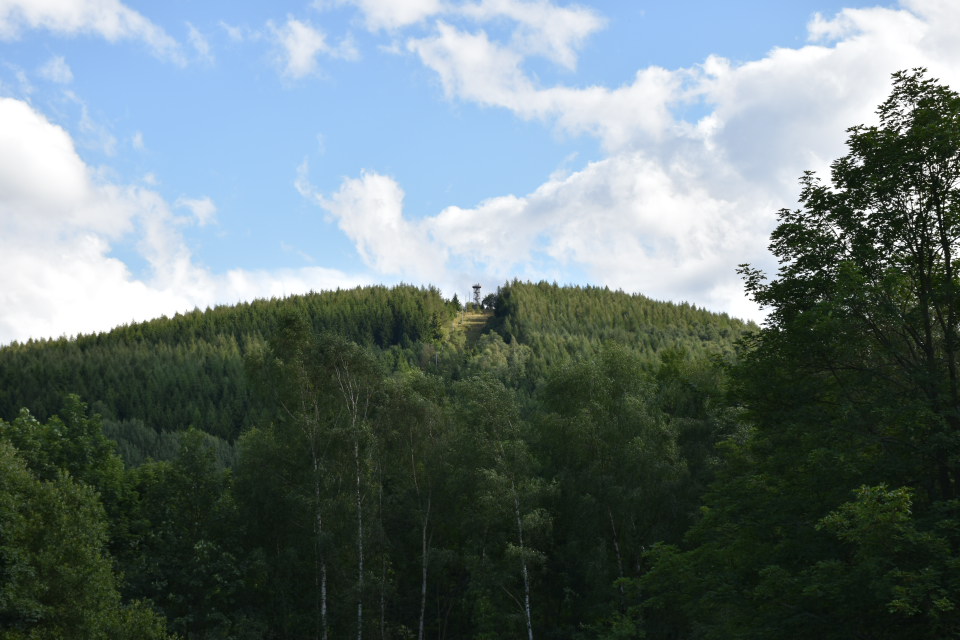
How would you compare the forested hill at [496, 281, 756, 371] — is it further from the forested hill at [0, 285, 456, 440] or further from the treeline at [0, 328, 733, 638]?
the treeline at [0, 328, 733, 638]

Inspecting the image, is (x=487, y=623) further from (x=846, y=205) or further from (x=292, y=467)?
(x=846, y=205)

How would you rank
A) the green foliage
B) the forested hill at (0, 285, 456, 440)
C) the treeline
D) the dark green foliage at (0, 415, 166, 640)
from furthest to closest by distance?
the green foliage < the forested hill at (0, 285, 456, 440) < the treeline < the dark green foliage at (0, 415, 166, 640)

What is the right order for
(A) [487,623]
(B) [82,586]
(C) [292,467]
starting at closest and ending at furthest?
(B) [82,586]
(A) [487,623]
(C) [292,467]

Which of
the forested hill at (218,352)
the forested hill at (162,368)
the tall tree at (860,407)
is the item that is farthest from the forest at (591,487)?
the forested hill at (162,368)

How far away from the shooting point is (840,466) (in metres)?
16.3

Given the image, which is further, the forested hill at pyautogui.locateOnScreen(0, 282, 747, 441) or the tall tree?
the forested hill at pyautogui.locateOnScreen(0, 282, 747, 441)

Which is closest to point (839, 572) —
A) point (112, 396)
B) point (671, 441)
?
point (671, 441)

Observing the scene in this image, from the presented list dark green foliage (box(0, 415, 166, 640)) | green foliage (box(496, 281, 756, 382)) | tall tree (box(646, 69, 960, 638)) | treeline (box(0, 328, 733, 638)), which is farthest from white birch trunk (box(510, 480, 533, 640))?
green foliage (box(496, 281, 756, 382))

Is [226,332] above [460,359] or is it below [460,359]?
above

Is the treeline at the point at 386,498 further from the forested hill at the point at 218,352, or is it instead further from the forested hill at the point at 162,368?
the forested hill at the point at 162,368

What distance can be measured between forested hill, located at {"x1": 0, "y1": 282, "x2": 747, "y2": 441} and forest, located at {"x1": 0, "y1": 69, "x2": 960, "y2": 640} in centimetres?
5639

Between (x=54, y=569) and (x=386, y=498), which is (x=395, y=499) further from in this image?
(x=54, y=569)

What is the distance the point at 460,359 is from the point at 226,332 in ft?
279

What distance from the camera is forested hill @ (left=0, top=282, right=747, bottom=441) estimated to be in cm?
13050
